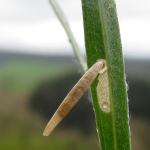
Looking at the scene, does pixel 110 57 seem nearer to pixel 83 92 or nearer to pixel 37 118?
pixel 83 92

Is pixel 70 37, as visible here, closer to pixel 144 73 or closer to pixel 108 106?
pixel 108 106

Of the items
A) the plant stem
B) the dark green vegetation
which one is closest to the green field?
the dark green vegetation

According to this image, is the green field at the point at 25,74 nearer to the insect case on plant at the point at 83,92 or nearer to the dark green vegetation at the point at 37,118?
the dark green vegetation at the point at 37,118

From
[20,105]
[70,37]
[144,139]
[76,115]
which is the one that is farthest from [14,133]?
[70,37]

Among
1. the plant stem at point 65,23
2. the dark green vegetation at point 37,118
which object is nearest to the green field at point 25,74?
the dark green vegetation at point 37,118

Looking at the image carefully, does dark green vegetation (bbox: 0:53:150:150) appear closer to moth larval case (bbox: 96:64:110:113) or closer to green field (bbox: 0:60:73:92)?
green field (bbox: 0:60:73:92)

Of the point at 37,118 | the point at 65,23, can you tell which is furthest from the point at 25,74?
the point at 65,23

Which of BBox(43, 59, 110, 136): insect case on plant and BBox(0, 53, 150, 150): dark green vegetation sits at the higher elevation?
BBox(43, 59, 110, 136): insect case on plant
